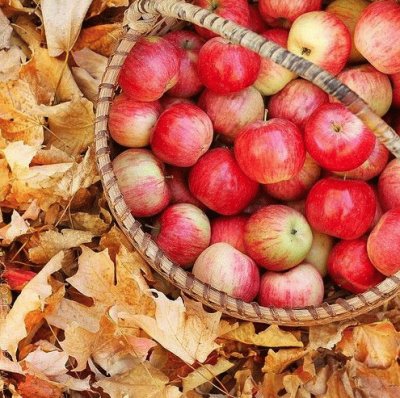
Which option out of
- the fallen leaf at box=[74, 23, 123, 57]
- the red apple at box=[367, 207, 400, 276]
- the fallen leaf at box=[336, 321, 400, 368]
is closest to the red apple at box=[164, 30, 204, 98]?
the fallen leaf at box=[74, 23, 123, 57]

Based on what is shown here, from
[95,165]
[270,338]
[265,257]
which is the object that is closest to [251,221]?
[265,257]

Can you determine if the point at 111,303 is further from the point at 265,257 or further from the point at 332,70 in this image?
the point at 332,70

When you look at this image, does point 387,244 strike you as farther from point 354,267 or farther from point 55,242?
point 55,242

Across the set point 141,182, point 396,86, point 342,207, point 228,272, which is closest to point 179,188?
point 141,182

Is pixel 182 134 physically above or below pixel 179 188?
above

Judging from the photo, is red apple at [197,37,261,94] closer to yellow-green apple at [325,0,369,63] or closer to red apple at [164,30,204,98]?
red apple at [164,30,204,98]

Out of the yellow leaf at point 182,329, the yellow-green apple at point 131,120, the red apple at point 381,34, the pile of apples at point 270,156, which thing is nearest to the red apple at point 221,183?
the pile of apples at point 270,156
